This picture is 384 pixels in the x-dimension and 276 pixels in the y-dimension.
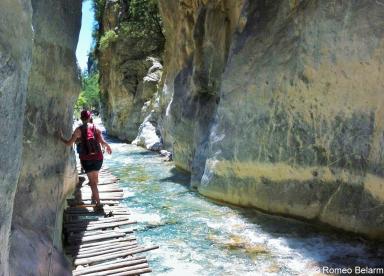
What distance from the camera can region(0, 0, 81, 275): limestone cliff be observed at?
3328 mm

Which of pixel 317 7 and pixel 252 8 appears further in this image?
pixel 252 8

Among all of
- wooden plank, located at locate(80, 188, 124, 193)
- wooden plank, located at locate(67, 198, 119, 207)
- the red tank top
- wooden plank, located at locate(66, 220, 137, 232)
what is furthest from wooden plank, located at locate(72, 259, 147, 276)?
wooden plank, located at locate(80, 188, 124, 193)

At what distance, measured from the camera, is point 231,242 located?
8.29 m

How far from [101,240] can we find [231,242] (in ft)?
7.91

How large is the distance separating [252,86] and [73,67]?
4492 mm

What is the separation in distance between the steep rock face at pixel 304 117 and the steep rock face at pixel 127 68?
22202 millimetres

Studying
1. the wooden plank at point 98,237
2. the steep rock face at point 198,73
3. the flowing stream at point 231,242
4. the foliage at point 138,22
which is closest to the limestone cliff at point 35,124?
the wooden plank at point 98,237

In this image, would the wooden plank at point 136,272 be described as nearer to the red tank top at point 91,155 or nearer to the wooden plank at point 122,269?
the wooden plank at point 122,269

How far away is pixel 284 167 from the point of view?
9.99m

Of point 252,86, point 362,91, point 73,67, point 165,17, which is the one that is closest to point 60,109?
point 73,67

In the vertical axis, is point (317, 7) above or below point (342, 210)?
above

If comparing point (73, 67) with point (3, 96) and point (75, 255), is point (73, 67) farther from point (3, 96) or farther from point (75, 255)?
point (3, 96)

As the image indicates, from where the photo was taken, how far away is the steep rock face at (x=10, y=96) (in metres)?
3.22

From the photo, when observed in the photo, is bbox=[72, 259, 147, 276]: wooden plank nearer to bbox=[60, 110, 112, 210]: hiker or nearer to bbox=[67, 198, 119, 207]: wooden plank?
bbox=[60, 110, 112, 210]: hiker
